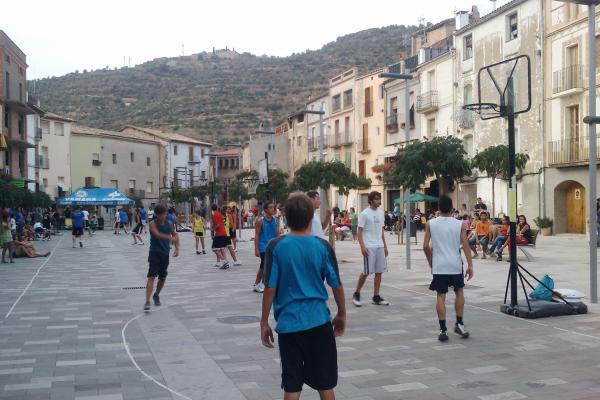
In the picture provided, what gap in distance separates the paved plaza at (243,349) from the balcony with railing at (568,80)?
18.9 m

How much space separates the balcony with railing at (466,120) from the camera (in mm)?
36812

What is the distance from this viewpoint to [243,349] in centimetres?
730

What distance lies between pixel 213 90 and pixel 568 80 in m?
74.8

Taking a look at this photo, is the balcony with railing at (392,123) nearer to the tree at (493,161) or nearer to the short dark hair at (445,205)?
the tree at (493,161)

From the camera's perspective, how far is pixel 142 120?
296ft

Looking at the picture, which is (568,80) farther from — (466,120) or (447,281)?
(447,281)

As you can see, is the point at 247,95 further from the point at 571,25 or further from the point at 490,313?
the point at 490,313

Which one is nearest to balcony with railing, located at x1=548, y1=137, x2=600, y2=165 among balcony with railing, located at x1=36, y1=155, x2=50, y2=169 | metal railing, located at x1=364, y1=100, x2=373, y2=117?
metal railing, located at x1=364, y1=100, x2=373, y2=117

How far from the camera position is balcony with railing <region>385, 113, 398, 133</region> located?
45000mm

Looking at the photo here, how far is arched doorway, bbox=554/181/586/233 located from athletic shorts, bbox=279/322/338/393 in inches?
1139

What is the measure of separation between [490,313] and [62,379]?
5.84 metres

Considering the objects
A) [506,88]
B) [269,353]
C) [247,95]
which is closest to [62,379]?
[269,353]

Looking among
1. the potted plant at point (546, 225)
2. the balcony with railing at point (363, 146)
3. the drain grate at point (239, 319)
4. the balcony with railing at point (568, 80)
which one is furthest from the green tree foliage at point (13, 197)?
the balcony with railing at point (568, 80)

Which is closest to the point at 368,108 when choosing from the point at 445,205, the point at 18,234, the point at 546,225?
the point at 546,225
